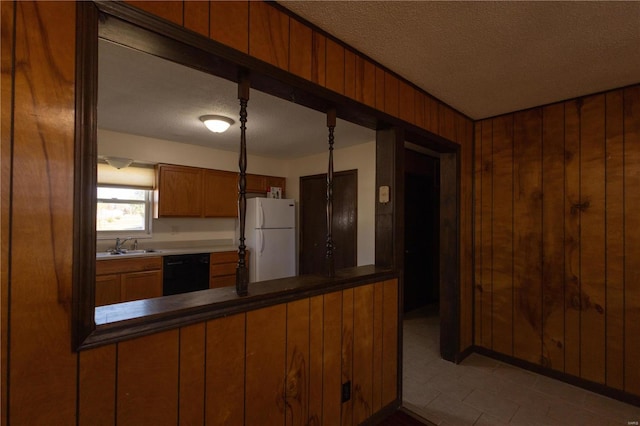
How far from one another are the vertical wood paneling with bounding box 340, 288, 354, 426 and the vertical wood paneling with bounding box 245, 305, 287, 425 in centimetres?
42

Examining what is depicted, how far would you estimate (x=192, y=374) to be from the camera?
112 centimetres

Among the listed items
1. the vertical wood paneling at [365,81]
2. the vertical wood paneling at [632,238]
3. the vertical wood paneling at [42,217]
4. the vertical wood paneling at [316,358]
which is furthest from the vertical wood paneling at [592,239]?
the vertical wood paneling at [42,217]

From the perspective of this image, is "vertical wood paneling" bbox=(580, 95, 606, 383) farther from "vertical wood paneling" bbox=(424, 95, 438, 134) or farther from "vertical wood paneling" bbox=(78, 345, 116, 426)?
"vertical wood paneling" bbox=(78, 345, 116, 426)

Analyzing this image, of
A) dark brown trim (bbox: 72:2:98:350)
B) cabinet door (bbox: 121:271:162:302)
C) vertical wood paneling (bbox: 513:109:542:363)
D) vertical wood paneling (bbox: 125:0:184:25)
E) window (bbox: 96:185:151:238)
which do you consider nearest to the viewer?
dark brown trim (bbox: 72:2:98:350)

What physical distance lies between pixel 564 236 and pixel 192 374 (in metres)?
2.93

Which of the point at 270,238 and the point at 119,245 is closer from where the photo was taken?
the point at 119,245

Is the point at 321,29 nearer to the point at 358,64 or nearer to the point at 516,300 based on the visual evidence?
the point at 358,64

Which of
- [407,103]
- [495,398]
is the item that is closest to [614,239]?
[495,398]

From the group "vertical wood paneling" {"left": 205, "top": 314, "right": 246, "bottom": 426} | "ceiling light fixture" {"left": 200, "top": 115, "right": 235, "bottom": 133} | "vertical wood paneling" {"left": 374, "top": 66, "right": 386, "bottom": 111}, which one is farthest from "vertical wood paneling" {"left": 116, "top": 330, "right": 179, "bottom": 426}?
"ceiling light fixture" {"left": 200, "top": 115, "right": 235, "bottom": 133}

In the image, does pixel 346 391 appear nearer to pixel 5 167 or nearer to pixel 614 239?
pixel 5 167

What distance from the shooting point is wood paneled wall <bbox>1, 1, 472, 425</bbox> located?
803 millimetres

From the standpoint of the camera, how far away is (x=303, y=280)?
1.61 metres

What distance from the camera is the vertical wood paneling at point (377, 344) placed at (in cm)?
188

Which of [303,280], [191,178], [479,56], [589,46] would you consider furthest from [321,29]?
[191,178]
